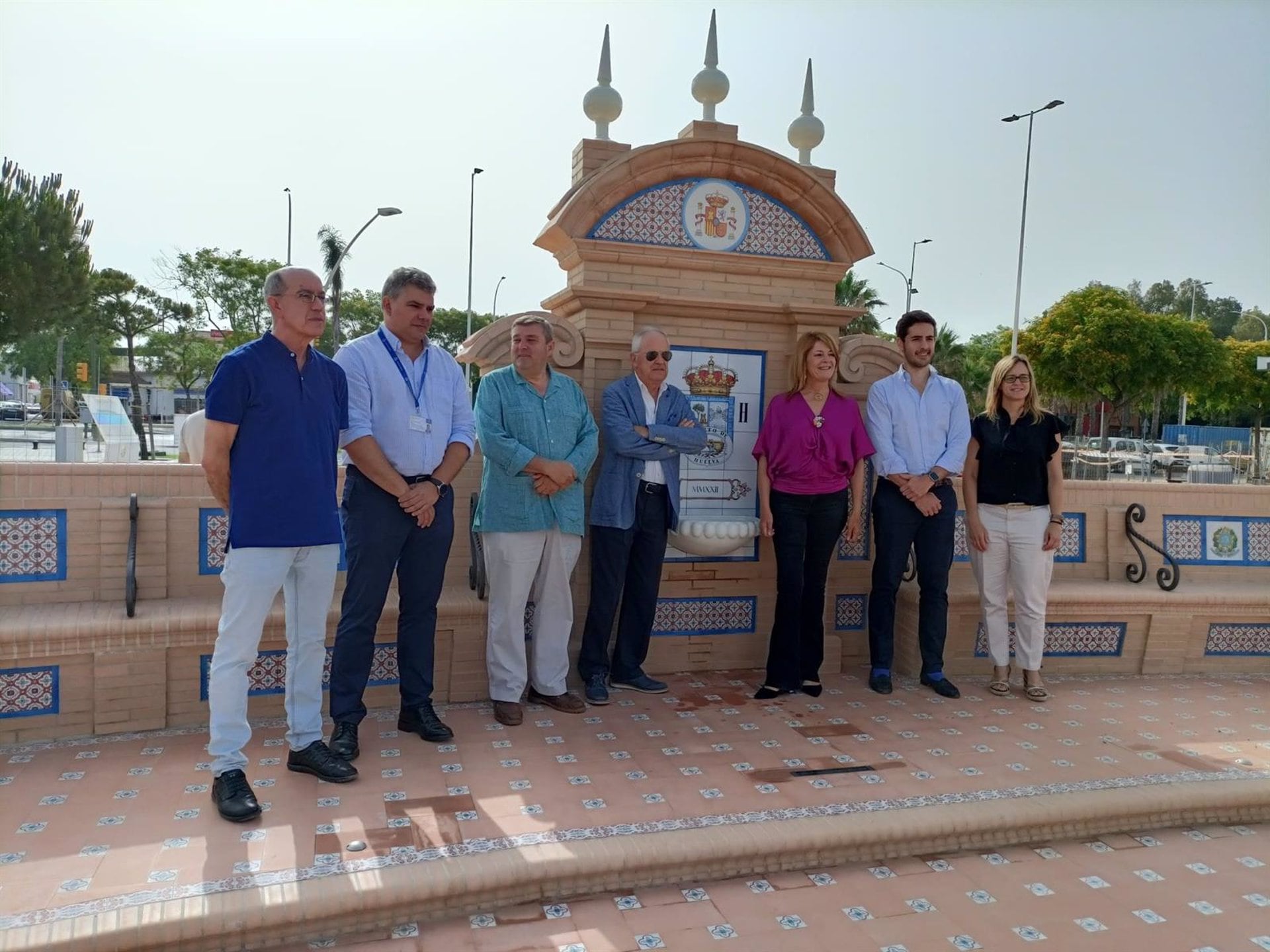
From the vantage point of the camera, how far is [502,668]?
14.2 ft

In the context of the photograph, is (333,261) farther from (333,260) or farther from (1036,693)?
(1036,693)

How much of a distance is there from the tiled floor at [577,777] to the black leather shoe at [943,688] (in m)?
0.06

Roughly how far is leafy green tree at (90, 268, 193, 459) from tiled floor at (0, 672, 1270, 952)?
33.9 meters

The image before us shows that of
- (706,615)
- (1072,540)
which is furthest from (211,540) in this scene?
(1072,540)

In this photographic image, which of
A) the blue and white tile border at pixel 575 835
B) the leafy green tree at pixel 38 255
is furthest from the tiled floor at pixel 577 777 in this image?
the leafy green tree at pixel 38 255

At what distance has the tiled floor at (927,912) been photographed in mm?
2652

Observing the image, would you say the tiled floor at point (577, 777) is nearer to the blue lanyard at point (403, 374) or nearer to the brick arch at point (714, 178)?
the blue lanyard at point (403, 374)

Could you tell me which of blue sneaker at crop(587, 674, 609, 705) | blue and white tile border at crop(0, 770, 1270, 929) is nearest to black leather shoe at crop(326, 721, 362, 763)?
blue and white tile border at crop(0, 770, 1270, 929)

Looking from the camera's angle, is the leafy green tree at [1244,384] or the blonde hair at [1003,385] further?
the leafy green tree at [1244,384]

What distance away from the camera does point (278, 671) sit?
14.0 ft

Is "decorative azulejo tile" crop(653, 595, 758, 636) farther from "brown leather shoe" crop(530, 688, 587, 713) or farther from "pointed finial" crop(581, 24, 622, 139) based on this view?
"pointed finial" crop(581, 24, 622, 139)

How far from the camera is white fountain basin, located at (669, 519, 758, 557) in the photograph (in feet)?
15.3

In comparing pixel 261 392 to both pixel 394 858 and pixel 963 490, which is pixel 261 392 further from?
pixel 963 490

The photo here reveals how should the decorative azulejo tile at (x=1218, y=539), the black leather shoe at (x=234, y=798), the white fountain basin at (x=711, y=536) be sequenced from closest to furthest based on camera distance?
the black leather shoe at (x=234, y=798)
the white fountain basin at (x=711, y=536)
the decorative azulejo tile at (x=1218, y=539)
